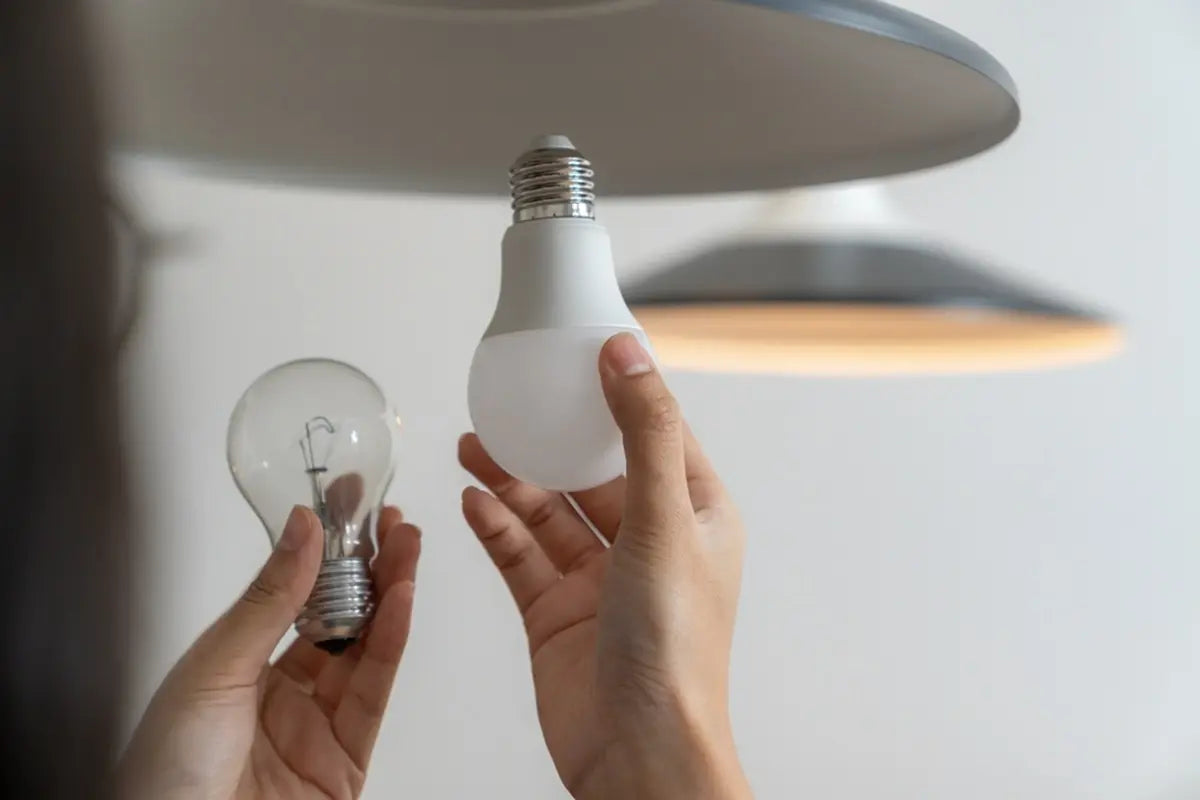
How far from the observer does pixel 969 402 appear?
49.5 inches

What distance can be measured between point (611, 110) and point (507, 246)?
0.20 ft

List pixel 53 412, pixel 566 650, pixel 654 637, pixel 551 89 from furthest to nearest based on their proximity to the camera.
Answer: pixel 566 650, pixel 654 637, pixel 551 89, pixel 53 412

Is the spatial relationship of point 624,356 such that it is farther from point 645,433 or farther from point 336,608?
point 336,608

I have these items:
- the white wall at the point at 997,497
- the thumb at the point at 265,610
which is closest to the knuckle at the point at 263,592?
the thumb at the point at 265,610

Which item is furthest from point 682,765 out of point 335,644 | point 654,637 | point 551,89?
point 551,89

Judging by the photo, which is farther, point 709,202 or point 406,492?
point 709,202

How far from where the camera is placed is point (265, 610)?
1.69 ft

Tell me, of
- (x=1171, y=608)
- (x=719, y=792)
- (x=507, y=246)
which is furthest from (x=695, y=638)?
(x=1171, y=608)

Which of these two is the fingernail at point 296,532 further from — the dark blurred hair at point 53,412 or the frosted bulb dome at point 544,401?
the dark blurred hair at point 53,412

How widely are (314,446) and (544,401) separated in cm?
21

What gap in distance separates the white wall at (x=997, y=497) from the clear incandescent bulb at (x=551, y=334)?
739 millimetres

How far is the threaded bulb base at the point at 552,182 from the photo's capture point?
1.29ft

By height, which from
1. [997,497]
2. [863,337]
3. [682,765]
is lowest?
[682,765]

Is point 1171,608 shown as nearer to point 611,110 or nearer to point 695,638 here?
point 695,638
